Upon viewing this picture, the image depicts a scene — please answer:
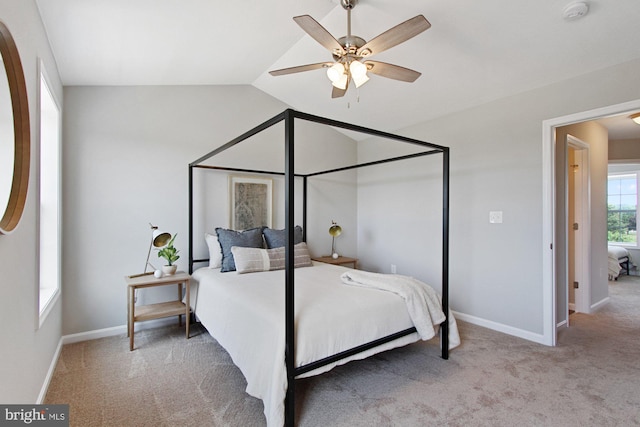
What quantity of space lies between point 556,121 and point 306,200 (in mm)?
2886

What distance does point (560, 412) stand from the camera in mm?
1890

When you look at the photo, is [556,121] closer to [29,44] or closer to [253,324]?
[253,324]

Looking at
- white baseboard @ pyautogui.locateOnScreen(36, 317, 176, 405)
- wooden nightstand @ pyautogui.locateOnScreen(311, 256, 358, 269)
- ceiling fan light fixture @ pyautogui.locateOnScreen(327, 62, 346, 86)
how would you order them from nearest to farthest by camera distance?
ceiling fan light fixture @ pyautogui.locateOnScreen(327, 62, 346, 86) → white baseboard @ pyautogui.locateOnScreen(36, 317, 176, 405) → wooden nightstand @ pyautogui.locateOnScreen(311, 256, 358, 269)

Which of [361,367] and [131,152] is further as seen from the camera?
[131,152]

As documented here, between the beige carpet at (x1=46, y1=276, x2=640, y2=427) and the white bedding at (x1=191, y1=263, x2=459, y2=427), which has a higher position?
the white bedding at (x1=191, y1=263, x2=459, y2=427)

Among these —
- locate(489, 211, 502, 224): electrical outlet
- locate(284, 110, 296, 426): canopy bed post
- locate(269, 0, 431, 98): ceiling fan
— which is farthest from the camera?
locate(489, 211, 502, 224): electrical outlet

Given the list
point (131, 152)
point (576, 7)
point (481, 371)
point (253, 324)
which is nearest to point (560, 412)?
point (481, 371)

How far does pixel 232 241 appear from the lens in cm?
335

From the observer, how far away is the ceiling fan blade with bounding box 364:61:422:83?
7.02 ft

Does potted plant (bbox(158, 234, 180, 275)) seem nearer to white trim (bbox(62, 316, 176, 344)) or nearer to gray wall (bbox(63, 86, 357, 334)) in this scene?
gray wall (bbox(63, 86, 357, 334))

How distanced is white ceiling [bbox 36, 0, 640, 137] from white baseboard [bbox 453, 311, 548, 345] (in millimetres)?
2374

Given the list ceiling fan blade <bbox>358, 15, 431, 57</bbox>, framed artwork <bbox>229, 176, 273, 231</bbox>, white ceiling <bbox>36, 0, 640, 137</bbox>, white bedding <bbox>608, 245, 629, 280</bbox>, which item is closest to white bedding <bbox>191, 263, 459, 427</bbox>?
framed artwork <bbox>229, 176, 273, 231</bbox>

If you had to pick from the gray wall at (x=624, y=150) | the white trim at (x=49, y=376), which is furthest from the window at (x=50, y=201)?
the gray wall at (x=624, y=150)

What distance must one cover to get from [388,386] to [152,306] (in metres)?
2.34
